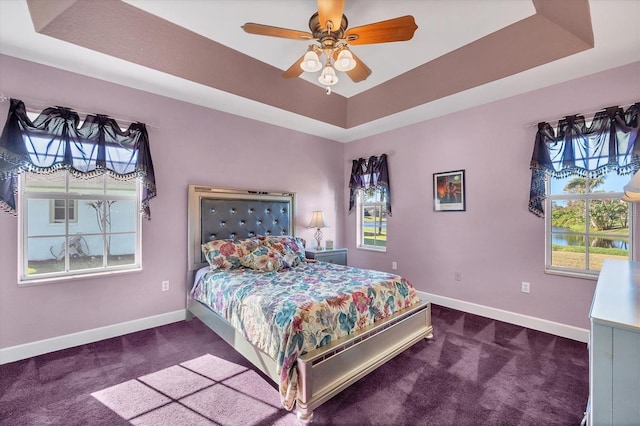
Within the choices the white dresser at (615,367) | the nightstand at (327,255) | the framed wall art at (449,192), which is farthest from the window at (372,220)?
the white dresser at (615,367)

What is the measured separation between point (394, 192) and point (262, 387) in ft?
10.5

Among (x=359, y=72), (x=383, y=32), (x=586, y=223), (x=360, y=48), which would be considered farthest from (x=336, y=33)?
(x=586, y=223)

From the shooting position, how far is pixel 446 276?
148 inches

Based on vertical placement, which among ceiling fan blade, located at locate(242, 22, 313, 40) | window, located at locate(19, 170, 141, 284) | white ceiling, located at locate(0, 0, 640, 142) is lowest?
window, located at locate(19, 170, 141, 284)

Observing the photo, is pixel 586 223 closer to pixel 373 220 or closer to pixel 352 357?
pixel 373 220

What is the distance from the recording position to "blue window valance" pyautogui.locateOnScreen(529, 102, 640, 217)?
2482mm

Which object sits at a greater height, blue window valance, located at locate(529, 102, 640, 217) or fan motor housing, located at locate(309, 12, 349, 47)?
fan motor housing, located at locate(309, 12, 349, 47)

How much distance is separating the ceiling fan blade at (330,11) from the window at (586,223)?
9.10ft

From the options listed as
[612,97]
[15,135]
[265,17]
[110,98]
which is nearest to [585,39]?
[612,97]

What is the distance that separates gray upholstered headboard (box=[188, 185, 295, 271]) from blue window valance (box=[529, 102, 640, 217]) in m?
3.01

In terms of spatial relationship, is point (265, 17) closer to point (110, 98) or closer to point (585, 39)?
point (110, 98)

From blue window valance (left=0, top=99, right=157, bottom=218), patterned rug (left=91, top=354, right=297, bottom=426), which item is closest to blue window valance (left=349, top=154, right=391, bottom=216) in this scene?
blue window valance (left=0, top=99, right=157, bottom=218)

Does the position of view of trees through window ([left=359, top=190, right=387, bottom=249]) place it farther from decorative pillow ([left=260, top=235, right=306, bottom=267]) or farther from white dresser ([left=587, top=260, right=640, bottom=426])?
white dresser ([left=587, top=260, right=640, bottom=426])

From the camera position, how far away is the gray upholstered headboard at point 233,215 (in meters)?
3.30
